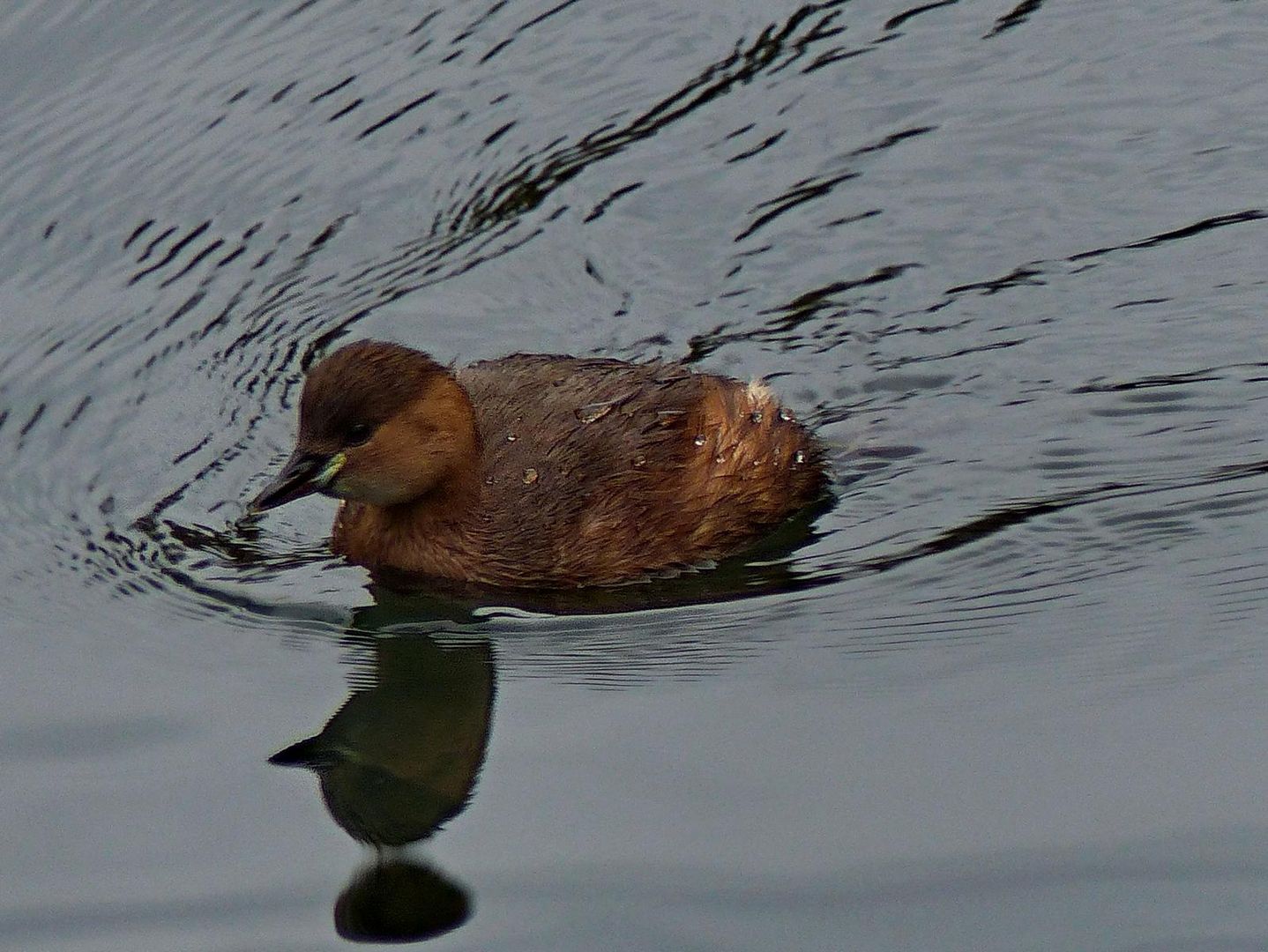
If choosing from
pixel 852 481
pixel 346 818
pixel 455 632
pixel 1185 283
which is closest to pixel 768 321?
pixel 852 481

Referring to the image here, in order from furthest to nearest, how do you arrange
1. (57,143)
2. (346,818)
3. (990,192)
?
1. (57,143)
2. (990,192)
3. (346,818)

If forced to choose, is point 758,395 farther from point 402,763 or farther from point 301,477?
point 402,763

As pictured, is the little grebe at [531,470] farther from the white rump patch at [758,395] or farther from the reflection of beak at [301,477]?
the white rump patch at [758,395]

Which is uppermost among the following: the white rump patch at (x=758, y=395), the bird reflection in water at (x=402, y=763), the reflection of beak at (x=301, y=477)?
the reflection of beak at (x=301, y=477)

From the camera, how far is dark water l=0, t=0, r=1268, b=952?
5.68 metres

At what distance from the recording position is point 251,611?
750 cm

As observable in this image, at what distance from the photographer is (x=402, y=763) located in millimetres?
6484

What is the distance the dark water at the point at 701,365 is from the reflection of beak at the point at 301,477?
382mm

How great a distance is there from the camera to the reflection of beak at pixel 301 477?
7.48m

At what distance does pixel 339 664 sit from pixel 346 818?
107cm

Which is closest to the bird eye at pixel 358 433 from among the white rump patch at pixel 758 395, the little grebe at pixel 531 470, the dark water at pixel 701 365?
the little grebe at pixel 531 470

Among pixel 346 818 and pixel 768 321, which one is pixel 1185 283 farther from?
pixel 346 818

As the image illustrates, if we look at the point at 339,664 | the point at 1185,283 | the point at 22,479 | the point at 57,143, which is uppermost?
the point at 57,143

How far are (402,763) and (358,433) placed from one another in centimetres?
150
